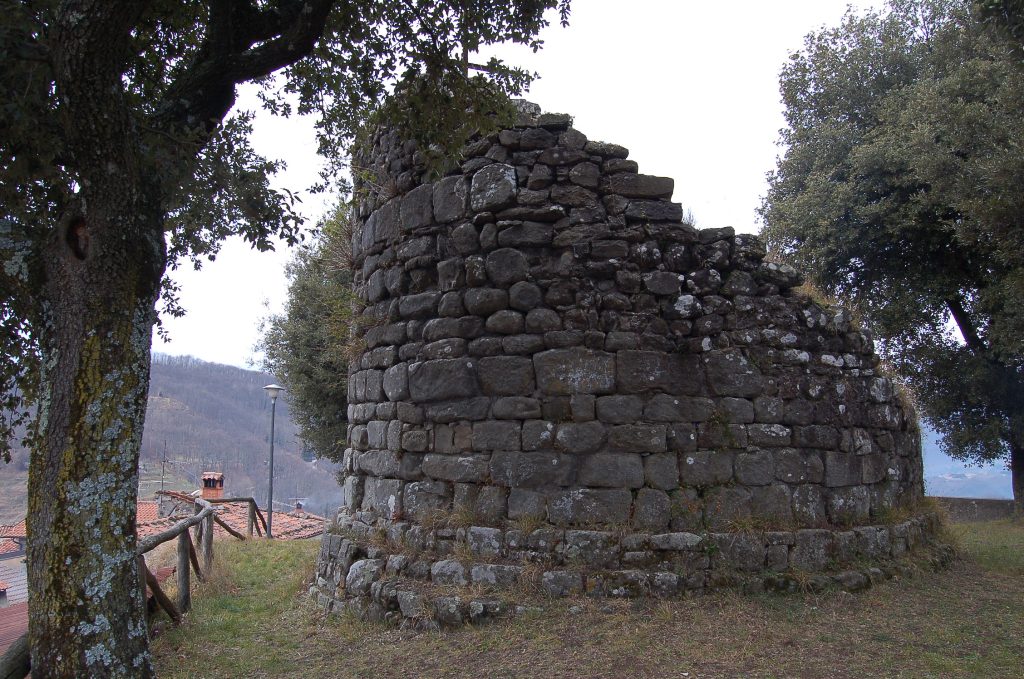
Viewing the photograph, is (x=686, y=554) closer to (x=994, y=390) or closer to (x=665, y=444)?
(x=665, y=444)

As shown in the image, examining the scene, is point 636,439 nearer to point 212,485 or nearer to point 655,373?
point 655,373

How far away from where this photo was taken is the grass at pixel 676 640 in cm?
492

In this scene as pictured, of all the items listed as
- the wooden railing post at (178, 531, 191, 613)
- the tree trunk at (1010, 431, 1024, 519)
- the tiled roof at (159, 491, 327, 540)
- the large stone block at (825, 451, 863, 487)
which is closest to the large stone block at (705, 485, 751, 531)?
the large stone block at (825, 451, 863, 487)

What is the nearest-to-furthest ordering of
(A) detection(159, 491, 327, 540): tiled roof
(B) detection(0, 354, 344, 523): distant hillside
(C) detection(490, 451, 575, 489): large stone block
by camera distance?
1. (C) detection(490, 451, 575, 489): large stone block
2. (A) detection(159, 491, 327, 540): tiled roof
3. (B) detection(0, 354, 344, 523): distant hillside

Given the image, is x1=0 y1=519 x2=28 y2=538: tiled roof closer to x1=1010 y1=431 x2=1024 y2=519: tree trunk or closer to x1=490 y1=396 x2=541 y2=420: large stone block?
x1=490 y1=396 x2=541 y2=420: large stone block

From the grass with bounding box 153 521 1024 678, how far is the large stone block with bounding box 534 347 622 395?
177 centimetres

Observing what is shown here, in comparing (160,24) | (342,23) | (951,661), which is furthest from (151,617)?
(951,661)

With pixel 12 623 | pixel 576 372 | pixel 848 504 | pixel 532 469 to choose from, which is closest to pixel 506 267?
pixel 576 372

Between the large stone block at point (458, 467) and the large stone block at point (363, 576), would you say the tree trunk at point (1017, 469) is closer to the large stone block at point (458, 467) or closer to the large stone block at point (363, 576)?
the large stone block at point (458, 467)

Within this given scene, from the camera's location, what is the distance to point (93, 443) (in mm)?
4008

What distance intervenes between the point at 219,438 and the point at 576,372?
72.0 meters

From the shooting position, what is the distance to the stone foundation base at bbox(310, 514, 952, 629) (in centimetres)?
599

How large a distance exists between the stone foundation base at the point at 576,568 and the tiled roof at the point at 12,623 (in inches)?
120

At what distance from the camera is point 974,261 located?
14953mm
